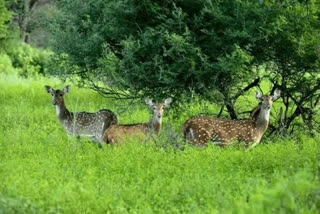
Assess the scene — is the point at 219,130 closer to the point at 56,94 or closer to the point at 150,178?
the point at 150,178

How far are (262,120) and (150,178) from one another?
391 cm

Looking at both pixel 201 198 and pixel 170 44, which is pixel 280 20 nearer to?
pixel 170 44

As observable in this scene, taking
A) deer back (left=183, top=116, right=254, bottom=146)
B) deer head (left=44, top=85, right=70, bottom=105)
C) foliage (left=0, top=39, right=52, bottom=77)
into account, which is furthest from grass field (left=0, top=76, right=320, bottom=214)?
foliage (left=0, top=39, right=52, bottom=77)

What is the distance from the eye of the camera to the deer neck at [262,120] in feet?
43.1

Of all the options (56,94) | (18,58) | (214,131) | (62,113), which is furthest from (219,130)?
(18,58)

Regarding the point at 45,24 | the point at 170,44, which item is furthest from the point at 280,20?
the point at 45,24

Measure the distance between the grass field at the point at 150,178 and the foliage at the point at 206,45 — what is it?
1.52 metres

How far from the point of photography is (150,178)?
10.0m

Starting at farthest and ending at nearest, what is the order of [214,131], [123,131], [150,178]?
[214,131] → [123,131] → [150,178]

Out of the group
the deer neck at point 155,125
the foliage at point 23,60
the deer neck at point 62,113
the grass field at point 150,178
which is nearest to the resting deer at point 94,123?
the grass field at point 150,178

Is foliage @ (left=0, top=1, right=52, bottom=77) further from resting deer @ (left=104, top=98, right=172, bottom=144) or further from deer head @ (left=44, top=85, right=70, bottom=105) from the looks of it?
resting deer @ (left=104, top=98, right=172, bottom=144)

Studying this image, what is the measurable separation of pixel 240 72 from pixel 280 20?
1.27 metres

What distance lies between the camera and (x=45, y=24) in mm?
20547

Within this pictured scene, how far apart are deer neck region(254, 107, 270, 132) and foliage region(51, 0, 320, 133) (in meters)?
0.91
